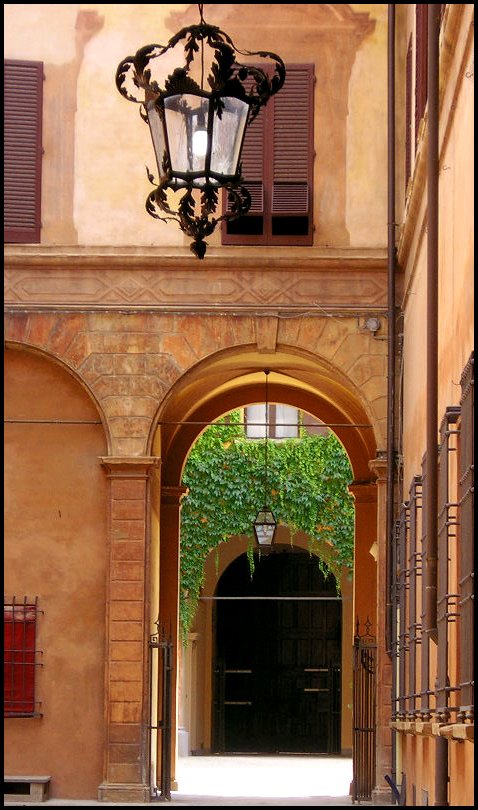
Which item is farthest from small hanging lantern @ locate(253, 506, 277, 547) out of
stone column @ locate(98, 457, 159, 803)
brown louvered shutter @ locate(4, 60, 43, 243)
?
brown louvered shutter @ locate(4, 60, 43, 243)

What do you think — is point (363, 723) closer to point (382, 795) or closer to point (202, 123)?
point (382, 795)

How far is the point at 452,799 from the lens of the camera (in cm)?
1052

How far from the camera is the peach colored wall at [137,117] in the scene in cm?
1873

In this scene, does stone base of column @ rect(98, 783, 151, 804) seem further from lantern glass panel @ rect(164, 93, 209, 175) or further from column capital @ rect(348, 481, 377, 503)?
lantern glass panel @ rect(164, 93, 209, 175)

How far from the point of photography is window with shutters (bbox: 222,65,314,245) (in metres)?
18.7

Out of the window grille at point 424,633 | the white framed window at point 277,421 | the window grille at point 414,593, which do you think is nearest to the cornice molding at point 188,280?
the window grille at point 414,593

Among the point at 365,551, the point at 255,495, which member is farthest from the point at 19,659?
the point at 255,495

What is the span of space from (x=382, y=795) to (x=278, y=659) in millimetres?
16890

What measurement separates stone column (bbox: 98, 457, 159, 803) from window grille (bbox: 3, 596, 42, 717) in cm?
89

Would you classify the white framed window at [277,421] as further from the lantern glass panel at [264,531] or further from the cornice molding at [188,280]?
the cornice molding at [188,280]

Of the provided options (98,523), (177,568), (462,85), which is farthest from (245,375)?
(462,85)

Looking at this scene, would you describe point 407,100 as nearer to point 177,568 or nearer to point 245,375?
point 245,375

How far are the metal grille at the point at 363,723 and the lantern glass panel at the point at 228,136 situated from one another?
10.6 m

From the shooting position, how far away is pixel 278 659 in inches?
1368
